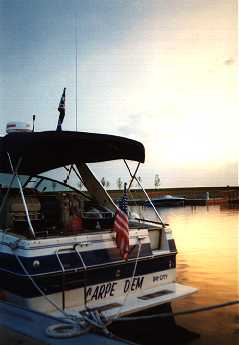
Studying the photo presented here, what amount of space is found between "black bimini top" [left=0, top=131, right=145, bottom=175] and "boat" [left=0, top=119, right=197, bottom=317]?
0.05 ft

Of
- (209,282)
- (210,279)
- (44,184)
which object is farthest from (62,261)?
(210,279)

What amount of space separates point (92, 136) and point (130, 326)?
287 cm

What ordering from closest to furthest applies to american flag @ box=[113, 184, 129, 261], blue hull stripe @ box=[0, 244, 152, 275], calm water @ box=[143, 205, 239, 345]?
blue hull stripe @ box=[0, 244, 152, 275] < american flag @ box=[113, 184, 129, 261] < calm water @ box=[143, 205, 239, 345]

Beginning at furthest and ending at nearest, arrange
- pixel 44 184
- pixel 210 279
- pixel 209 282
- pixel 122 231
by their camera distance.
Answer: pixel 210 279, pixel 209 282, pixel 44 184, pixel 122 231

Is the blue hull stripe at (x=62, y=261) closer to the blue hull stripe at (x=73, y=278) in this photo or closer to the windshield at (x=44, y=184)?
the blue hull stripe at (x=73, y=278)

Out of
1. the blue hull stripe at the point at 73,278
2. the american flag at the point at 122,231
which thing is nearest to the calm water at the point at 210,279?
the blue hull stripe at the point at 73,278

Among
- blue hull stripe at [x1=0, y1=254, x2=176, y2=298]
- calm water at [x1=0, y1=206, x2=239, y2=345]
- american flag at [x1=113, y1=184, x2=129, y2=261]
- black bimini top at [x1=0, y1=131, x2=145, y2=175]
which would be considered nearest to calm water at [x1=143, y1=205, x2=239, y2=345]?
calm water at [x1=0, y1=206, x2=239, y2=345]

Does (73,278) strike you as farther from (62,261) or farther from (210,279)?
(210,279)

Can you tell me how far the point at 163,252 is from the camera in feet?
22.4

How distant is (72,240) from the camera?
585cm

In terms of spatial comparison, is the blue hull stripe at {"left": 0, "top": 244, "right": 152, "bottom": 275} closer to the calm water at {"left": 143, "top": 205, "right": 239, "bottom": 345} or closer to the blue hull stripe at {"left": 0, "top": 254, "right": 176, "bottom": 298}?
the blue hull stripe at {"left": 0, "top": 254, "right": 176, "bottom": 298}

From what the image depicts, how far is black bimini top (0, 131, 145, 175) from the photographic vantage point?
5984 millimetres

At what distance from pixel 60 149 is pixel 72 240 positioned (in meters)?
1.61

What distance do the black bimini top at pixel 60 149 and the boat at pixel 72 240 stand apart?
0.01 meters
